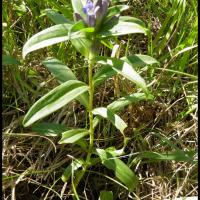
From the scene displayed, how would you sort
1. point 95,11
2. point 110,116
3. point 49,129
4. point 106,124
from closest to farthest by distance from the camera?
point 95,11 < point 110,116 < point 49,129 < point 106,124

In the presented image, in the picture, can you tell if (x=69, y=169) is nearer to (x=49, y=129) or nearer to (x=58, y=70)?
(x=49, y=129)

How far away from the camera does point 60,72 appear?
1636mm

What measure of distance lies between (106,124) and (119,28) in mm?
458

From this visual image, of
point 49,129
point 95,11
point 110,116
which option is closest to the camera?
point 95,11

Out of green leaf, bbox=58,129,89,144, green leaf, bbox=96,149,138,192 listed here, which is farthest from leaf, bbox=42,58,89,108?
green leaf, bbox=96,149,138,192

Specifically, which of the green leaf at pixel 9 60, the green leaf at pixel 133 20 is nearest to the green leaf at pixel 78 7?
the green leaf at pixel 133 20

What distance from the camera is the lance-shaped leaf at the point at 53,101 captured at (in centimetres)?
147

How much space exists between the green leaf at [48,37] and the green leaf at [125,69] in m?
0.12

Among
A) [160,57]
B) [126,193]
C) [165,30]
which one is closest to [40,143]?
[126,193]

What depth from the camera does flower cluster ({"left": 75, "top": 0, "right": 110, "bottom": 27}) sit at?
4.70 feet

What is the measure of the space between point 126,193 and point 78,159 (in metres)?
0.23

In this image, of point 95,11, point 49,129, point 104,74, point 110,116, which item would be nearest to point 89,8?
point 95,11

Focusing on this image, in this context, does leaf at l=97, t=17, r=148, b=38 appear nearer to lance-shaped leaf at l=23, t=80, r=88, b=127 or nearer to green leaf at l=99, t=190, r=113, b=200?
lance-shaped leaf at l=23, t=80, r=88, b=127

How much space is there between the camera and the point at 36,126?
1.68 metres
